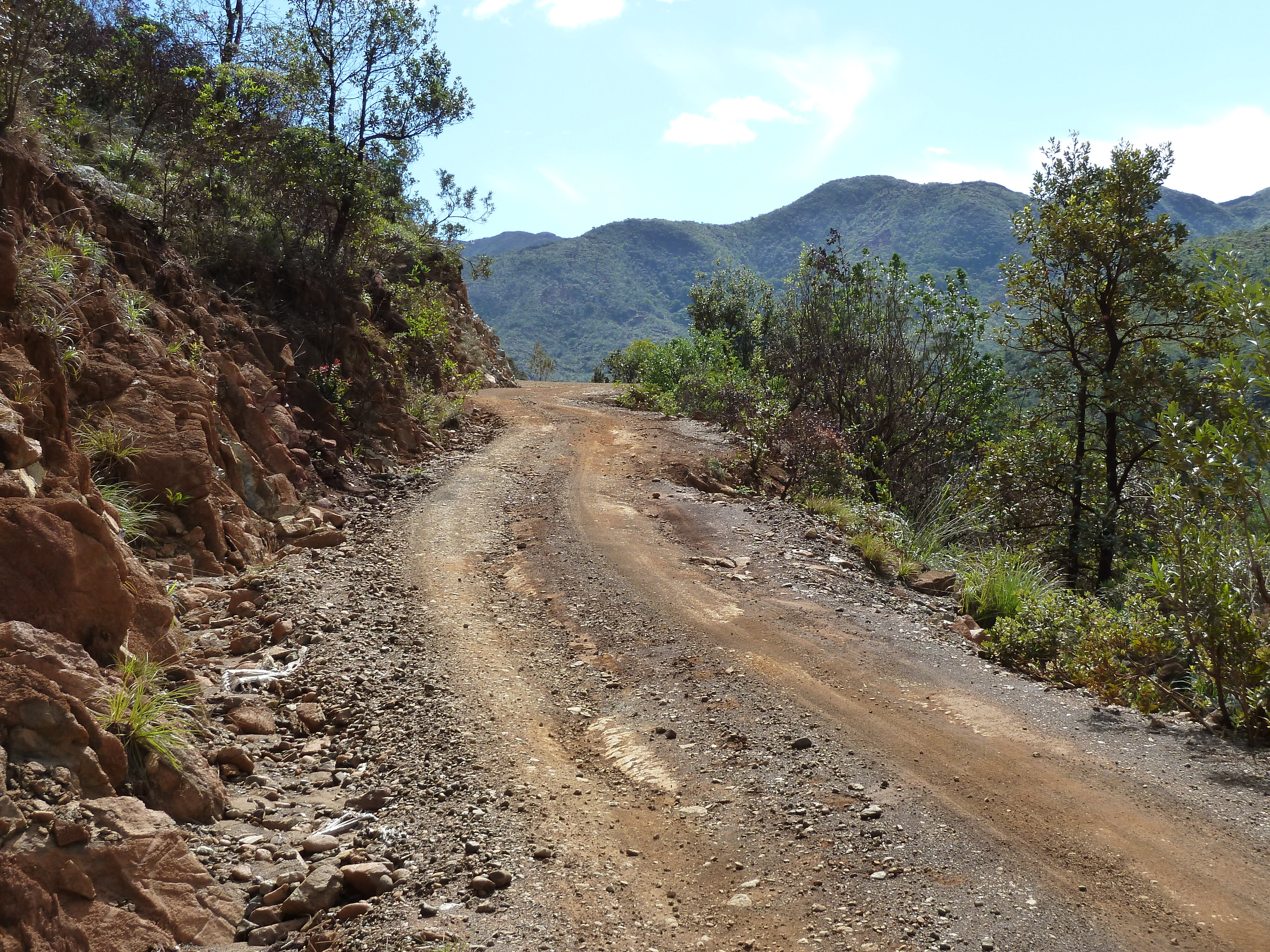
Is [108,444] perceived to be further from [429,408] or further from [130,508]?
[429,408]

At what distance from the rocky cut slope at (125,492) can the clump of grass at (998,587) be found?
661cm

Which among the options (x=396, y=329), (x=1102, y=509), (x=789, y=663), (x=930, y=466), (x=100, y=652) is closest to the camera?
(x=100, y=652)

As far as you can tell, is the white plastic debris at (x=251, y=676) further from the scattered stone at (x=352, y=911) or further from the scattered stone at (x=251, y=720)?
the scattered stone at (x=352, y=911)

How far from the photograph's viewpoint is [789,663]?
244 inches

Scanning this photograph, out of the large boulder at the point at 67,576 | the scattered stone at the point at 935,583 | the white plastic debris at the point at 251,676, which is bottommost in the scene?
the scattered stone at the point at 935,583

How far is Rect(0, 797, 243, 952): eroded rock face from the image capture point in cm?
287

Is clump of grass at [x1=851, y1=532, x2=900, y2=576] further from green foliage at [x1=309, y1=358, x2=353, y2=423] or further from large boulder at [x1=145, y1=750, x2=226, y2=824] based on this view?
green foliage at [x1=309, y1=358, x2=353, y2=423]

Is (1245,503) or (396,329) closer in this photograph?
(1245,503)

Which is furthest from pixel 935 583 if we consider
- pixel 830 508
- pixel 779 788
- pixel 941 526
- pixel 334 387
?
pixel 334 387

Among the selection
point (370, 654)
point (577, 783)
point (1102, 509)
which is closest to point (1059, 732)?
point (577, 783)

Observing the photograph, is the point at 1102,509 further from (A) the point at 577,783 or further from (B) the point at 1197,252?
(A) the point at 577,783

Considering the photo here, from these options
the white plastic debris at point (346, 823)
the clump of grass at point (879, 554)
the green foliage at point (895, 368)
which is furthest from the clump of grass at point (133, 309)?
the green foliage at point (895, 368)

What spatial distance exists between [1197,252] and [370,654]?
21.1 ft

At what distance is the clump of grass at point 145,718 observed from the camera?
3900mm
